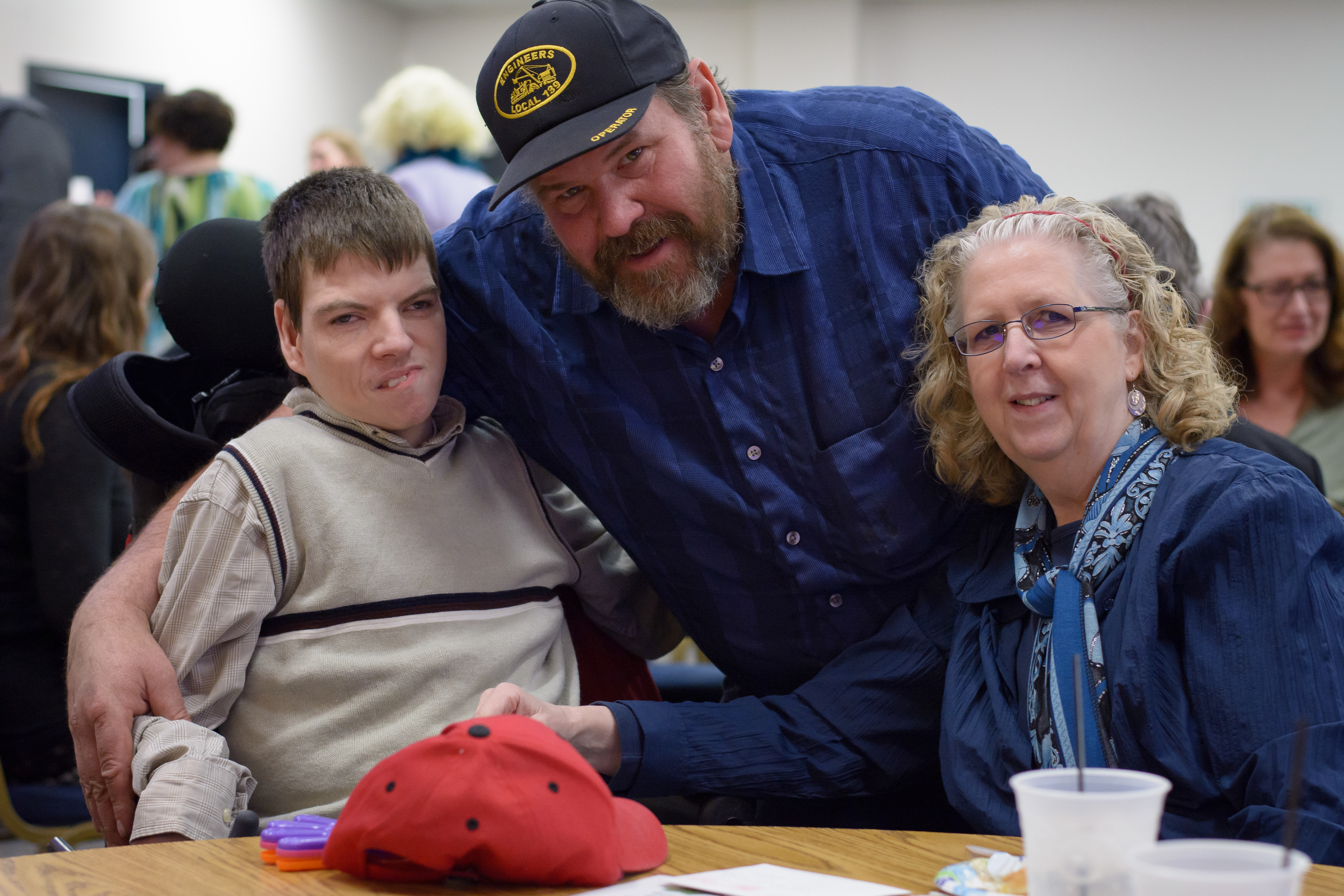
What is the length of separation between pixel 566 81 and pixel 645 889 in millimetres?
1118

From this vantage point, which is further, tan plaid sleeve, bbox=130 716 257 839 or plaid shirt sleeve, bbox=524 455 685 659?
plaid shirt sleeve, bbox=524 455 685 659

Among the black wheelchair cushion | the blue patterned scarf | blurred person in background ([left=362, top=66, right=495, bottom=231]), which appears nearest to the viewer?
the blue patterned scarf

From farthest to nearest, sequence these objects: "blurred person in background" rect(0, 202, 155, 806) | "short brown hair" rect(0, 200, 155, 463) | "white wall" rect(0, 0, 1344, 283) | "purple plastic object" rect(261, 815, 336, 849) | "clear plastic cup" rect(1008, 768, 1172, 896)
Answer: "white wall" rect(0, 0, 1344, 283) → "short brown hair" rect(0, 200, 155, 463) → "blurred person in background" rect(0, 202, 155, 806) → "purple plastic object" rect(261, 815, 336, 849) → "clear plastic cup" rect(1008, 768, 1172, 896)

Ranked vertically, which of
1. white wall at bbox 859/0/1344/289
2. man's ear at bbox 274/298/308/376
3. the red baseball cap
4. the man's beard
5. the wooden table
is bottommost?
the wooden table

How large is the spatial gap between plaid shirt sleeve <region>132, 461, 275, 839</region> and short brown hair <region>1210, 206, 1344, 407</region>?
9.89ft

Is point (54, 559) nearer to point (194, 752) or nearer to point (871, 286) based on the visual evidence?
point (194, 752)

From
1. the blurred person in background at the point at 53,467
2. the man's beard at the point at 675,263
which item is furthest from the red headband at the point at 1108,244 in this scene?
the blurred person in background at the point at 53,467

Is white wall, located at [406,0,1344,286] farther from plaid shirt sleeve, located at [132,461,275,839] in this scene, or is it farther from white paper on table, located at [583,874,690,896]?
white paper on table, located at [583,874,690,896]

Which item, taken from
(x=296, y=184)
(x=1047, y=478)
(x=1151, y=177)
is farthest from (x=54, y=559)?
(x=1151, y=177)

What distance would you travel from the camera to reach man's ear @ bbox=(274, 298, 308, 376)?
5.64 ft

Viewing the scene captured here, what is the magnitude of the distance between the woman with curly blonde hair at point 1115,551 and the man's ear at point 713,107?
378 mm

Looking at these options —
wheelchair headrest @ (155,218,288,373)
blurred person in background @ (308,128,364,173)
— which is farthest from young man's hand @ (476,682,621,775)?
blurred person in background @ (308,128,364,173)

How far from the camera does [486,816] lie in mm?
1000

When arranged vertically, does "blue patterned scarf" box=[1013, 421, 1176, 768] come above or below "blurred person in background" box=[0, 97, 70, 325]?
below
